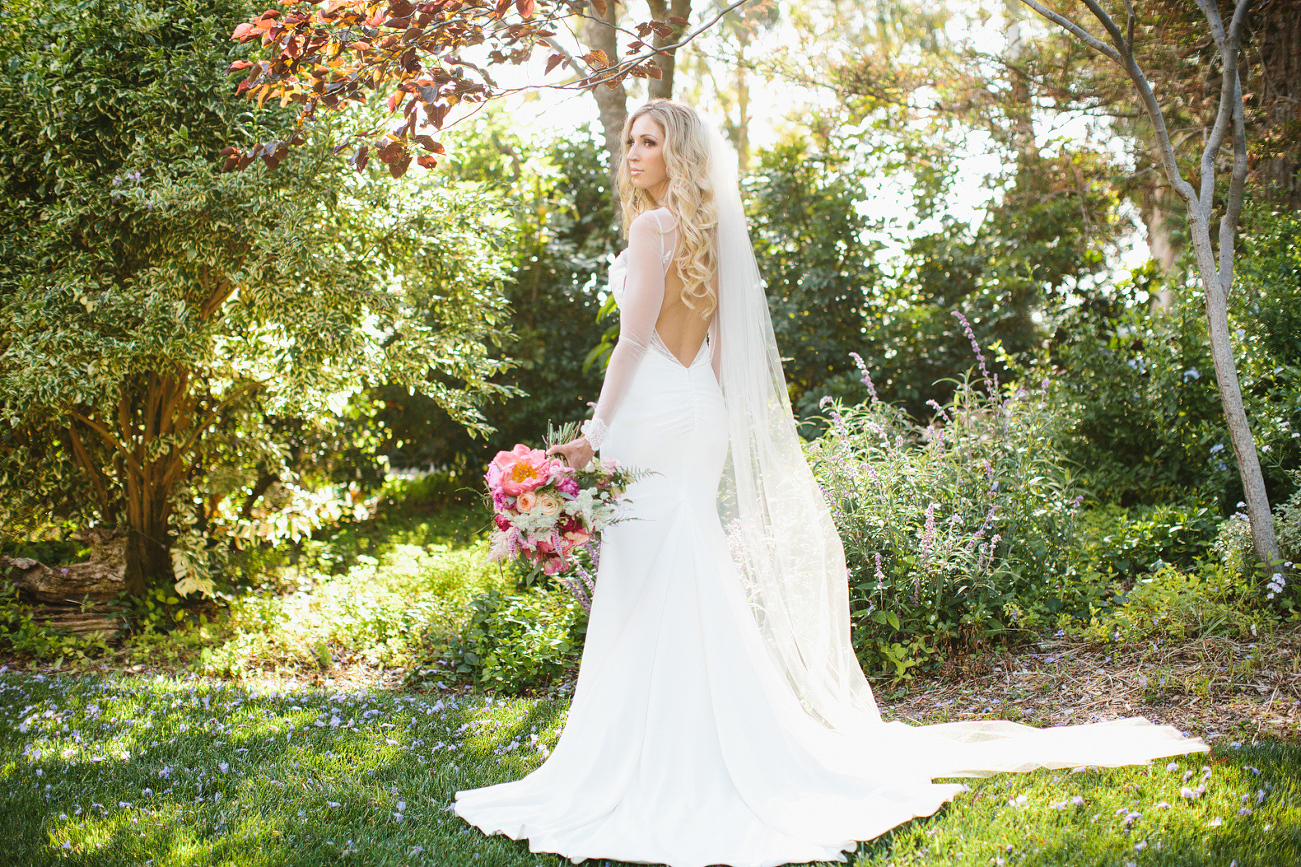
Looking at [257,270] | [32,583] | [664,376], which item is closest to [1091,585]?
[664,376]

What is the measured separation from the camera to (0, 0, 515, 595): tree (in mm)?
4781

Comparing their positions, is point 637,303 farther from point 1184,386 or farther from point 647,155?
point 1184,386

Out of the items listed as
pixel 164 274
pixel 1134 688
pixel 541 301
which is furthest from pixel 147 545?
pixel 1134 688

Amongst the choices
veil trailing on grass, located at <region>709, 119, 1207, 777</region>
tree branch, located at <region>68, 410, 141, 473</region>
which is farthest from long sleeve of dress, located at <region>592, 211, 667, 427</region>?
tree branch, located at <region>68, 410, 141, 473</region>

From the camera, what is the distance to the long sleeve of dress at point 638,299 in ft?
9.58

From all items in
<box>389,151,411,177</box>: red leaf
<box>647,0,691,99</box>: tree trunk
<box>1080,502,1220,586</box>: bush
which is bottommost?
<box>1080,502,1220,586</box>: bush

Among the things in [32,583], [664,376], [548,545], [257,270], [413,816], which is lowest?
[413,816]

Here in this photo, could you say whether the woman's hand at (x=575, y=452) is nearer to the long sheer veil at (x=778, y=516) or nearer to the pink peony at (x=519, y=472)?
the pink peony at (x=519, y=472)

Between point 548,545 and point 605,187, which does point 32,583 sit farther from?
point 605,187

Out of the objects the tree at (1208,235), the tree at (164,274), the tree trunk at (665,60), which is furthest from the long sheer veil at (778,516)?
the tree trunk at (665,60)

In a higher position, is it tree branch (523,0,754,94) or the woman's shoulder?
tree branch (523,0,754,94)

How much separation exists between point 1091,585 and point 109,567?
238 inches

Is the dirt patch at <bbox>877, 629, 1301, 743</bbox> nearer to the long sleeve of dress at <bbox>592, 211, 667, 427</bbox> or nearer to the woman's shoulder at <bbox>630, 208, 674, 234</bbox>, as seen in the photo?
the long sleeve of dress at <bbox>592, 211, 667, 427</bbox>

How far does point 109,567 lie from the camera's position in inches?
230
